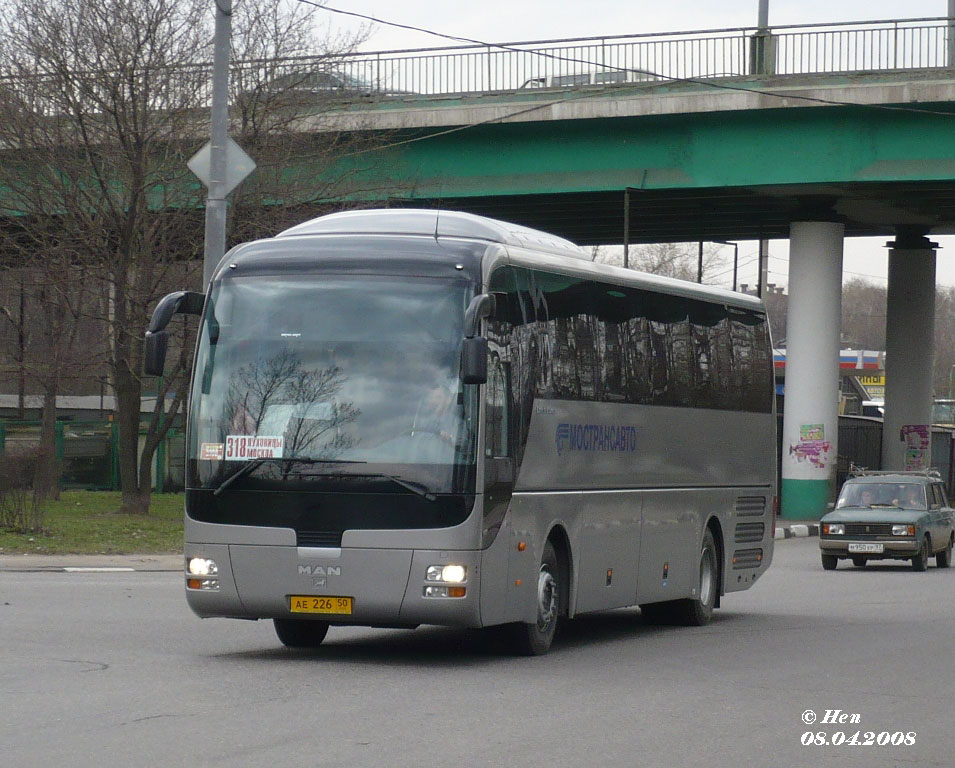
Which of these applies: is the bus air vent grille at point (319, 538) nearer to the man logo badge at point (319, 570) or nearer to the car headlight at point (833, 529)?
the man logo badge at point (319, 570)

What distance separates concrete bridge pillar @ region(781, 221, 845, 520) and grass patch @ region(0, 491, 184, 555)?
15401 mm

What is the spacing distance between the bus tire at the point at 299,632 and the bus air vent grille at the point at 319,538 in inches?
52.5

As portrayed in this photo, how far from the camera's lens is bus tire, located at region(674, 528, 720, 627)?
647 inches

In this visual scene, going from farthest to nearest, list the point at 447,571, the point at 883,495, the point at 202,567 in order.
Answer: the point at 883,495
the point at 202,567
the point at 447,571

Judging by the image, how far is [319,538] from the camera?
11.6 m

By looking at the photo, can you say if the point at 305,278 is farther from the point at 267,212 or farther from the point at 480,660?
the point at 267,212

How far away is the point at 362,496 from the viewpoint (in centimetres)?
1155

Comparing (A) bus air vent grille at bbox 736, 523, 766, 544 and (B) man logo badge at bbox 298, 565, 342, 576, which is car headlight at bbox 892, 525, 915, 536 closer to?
(A) bus air vent grille at bbox 736, 523, 766, 544

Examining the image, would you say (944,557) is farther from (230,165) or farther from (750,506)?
(230,165)

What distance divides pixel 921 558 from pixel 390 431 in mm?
17298

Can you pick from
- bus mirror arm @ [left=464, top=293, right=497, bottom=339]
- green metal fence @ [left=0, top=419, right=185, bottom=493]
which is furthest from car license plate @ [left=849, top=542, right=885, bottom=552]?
green metal fence @ [left=0, top=419, right=185, bottom=493]

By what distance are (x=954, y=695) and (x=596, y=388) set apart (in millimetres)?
4367

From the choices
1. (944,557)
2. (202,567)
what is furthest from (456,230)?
(944,557)

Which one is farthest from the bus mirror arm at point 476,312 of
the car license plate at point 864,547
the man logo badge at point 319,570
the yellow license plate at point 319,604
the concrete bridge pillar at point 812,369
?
the concrete bridge pillar at point 812,369
